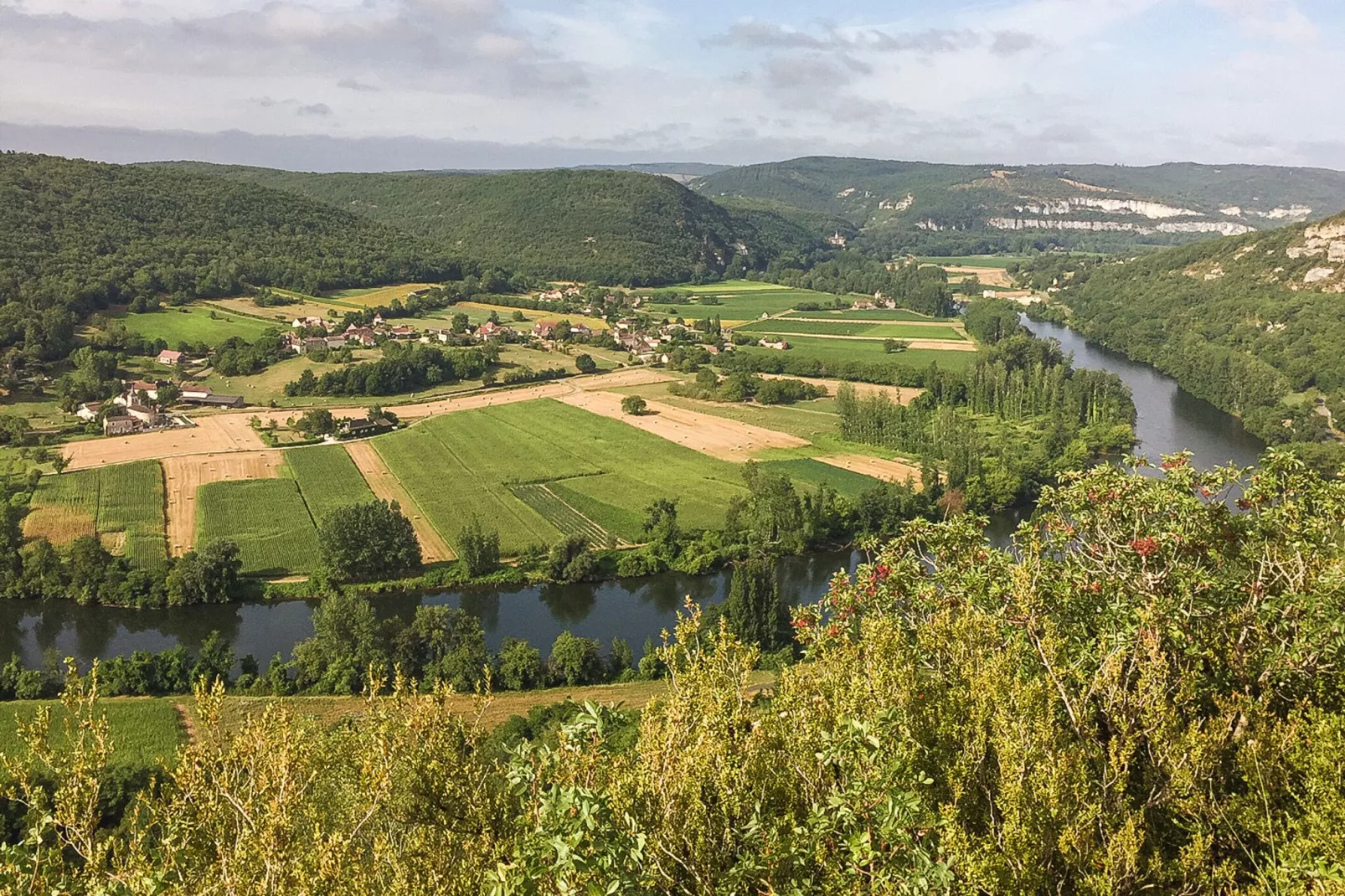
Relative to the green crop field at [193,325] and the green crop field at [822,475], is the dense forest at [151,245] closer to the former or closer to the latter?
the green crop field at [193,325]

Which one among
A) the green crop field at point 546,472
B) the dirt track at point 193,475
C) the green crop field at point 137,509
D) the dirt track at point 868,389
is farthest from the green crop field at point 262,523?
the dirt track at point 868,389

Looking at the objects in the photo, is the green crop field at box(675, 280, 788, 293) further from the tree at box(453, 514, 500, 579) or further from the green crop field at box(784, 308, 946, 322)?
the tree at box(453, 514, 500, 579)

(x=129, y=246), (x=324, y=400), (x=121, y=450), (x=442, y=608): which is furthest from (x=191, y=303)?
(x=442, y=608)

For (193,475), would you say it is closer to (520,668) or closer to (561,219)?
(520,668)

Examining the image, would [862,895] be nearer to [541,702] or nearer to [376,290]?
[541,702]

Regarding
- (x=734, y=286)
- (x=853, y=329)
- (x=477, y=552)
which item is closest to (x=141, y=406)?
(x=477, y=552)

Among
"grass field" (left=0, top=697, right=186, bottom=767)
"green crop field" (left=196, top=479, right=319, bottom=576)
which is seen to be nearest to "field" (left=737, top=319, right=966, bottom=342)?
"green crop field" (left=196, top=479, right=319, bottom=576)
